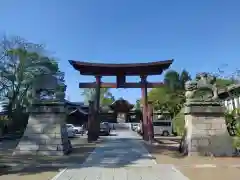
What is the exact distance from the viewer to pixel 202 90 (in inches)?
553

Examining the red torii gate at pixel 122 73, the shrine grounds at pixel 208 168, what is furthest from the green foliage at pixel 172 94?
the shrine grounds at pixel 208 168

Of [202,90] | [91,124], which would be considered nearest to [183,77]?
[91,124]

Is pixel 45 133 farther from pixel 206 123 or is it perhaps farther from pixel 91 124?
pixel 91 124

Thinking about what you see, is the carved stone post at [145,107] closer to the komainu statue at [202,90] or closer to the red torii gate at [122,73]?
the red torii gate at [122,73]

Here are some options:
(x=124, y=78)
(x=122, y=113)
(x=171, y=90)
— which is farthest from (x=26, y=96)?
(x=122, y=113)

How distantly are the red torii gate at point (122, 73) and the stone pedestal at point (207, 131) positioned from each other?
29.7ft

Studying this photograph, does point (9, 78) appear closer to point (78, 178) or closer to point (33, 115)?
point (33, 115)

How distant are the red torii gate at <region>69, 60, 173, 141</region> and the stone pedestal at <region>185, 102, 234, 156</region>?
905 cm

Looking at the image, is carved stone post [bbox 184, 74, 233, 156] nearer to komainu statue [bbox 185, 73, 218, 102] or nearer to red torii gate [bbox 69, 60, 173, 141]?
komainu statue [bbox 185, 73, 218, 102]

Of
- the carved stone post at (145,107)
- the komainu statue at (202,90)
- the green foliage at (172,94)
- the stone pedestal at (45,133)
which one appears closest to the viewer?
the stone pedestal at (45,133)

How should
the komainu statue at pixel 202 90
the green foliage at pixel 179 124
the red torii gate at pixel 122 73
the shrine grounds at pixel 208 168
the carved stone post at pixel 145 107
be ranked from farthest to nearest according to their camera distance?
the green foliage at pixel 179 124
the carved stone post at pixel 145 107
the red torii gate at pixel 122 73
the komainu statue at pixel 202 90
the shrine grounds at pixel 208 168

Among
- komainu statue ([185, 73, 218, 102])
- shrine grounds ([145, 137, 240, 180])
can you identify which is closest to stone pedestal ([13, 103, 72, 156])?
shrine grounds ([145, 137, 240, 180])

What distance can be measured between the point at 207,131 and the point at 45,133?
26.0 ft

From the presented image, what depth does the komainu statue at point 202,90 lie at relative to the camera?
13835 millimetres
